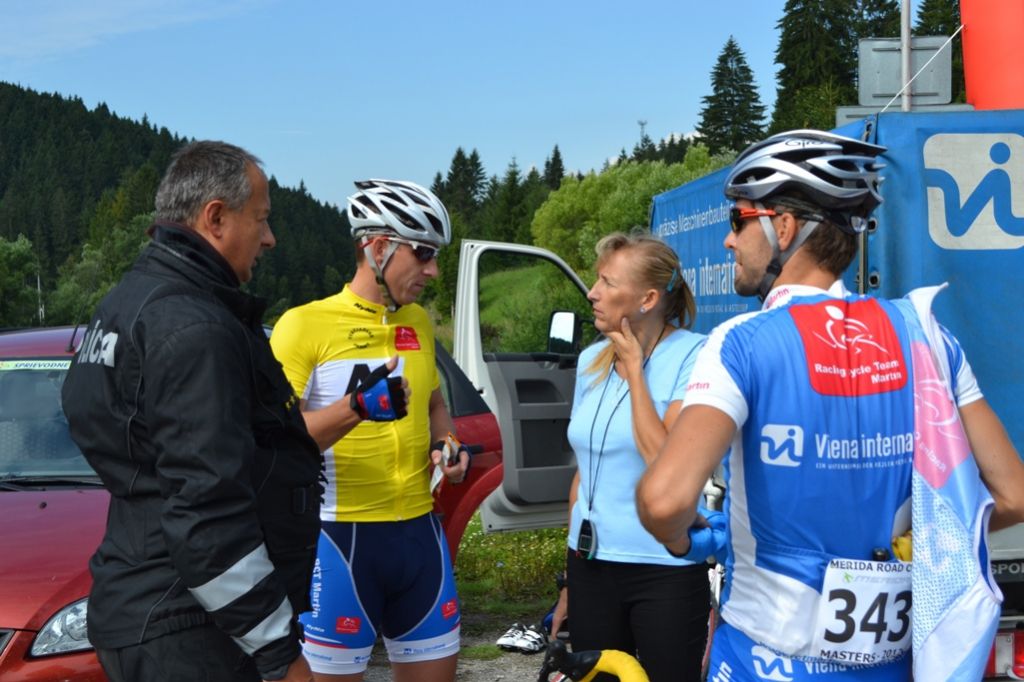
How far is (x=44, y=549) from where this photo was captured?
4160 mm

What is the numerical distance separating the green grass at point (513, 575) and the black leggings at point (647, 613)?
12.1 feet

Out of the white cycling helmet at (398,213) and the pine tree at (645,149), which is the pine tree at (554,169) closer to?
the pine tree at (645,149)

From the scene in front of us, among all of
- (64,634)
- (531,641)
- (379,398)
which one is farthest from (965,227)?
(64,634)

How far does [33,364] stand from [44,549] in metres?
1.42

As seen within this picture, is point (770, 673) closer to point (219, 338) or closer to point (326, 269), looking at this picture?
point (219, 338)

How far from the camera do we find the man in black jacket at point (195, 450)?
7.54 ft

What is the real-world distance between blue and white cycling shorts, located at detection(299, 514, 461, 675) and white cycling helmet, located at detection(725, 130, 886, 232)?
1.80 m

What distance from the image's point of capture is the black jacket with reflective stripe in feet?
7.52

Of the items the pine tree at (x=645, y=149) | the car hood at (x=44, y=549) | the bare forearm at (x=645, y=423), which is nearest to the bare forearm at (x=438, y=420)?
the bare forearm at (x=645, y=423)

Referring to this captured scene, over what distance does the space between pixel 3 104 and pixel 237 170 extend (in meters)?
201

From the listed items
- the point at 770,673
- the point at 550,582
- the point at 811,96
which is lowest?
the point at 550,582

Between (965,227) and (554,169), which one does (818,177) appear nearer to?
(965,227)

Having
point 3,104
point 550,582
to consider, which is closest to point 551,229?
point 550,582

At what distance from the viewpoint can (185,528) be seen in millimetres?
2271
